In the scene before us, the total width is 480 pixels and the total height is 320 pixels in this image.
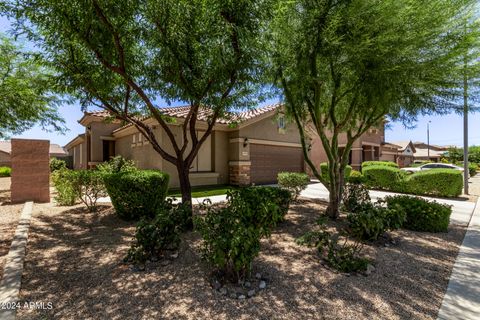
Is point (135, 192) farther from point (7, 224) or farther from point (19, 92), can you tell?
point (19, 92)

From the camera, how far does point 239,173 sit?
13.9 m

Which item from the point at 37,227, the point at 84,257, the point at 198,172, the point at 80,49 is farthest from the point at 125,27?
the point at 198,172

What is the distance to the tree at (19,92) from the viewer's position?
27.3ft

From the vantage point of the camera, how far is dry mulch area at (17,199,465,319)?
2.86 meters

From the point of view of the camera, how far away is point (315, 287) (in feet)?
11.1

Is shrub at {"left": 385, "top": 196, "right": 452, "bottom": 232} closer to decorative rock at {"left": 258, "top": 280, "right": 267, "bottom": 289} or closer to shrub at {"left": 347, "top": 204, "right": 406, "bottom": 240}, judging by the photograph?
shrub at {"left": 347, "top": 204, "right": 406, "bottom": 240}

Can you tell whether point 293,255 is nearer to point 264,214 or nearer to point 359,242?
point 264,214

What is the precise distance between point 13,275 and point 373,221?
6.20m

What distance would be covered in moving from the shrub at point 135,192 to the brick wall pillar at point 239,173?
733 cm

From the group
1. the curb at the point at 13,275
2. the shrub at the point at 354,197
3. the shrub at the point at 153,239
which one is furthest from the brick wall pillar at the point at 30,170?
the shrub at the point at 354,197

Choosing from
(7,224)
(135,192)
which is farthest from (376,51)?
(7,224)

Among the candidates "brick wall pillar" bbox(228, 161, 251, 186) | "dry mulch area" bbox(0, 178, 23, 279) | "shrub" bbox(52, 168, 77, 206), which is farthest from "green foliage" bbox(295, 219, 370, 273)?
"brick wall pillar" bbox(228, 161, 251, 186)

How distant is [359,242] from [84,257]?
5371mm

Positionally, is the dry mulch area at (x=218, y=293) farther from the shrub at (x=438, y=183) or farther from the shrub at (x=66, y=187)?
the shrub at (x=438, y=183)
